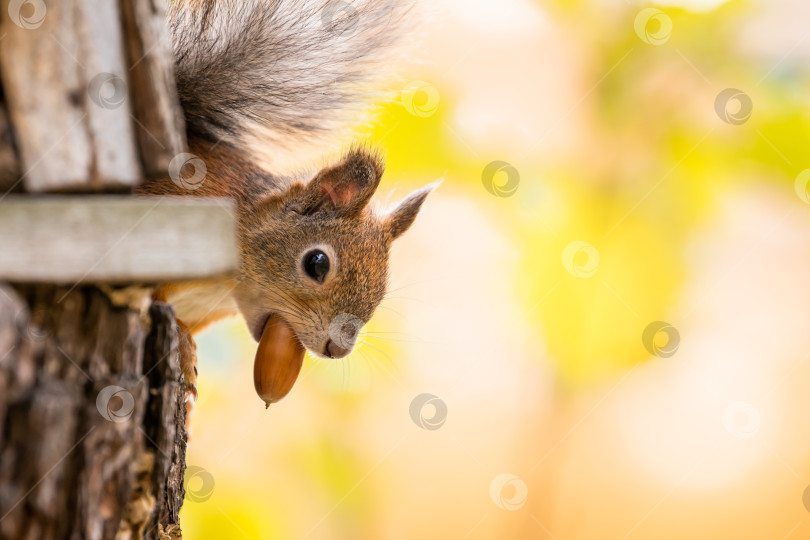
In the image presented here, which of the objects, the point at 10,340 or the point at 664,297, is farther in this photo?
the point at 664,297

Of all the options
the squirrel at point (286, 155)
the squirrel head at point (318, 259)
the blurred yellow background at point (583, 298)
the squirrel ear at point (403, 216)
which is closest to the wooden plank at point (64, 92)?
the squirrel at point (286, 155)

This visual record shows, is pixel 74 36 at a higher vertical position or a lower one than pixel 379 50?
lower

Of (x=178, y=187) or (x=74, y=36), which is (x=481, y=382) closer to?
(x=178, y=187)

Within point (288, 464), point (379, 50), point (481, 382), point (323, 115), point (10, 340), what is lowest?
point (288, 464)

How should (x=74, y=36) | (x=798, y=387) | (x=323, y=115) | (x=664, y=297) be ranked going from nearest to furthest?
(x=74, y=36)
(x=323, y=115)
(x=664, y=297)
(x=798, y=387)

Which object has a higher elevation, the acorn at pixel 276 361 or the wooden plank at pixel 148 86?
the wooden plank at pixel 148 86

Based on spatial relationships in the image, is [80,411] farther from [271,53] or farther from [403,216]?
[403,216]

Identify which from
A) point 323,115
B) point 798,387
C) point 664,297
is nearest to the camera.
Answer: point 323,115

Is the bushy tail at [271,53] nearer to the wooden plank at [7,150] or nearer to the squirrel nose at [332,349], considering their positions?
the squirrel nose at [332,349]

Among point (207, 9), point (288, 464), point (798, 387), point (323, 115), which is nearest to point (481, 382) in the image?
point (288, 464)
